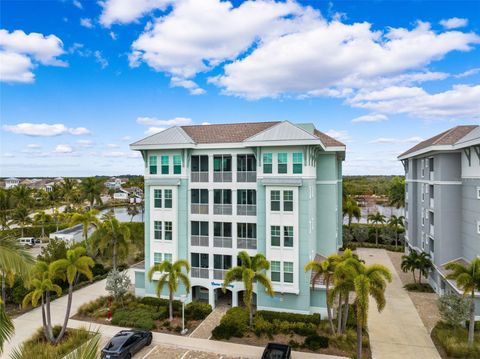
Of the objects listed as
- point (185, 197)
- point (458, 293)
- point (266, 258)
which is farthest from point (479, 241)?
point (185, 197)

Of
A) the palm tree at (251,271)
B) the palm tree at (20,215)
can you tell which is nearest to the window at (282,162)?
the palm tree at (251,271)

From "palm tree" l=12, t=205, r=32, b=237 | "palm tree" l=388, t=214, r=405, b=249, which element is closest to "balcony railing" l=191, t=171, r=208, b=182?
"palm tree" l=388, t=214, r=405, b=249

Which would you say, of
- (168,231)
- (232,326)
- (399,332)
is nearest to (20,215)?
(168,231)

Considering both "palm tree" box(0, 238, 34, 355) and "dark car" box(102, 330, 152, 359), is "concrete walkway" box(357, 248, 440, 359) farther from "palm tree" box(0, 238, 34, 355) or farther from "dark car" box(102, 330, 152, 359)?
"palm tree" box(0, 238, 34, 355)

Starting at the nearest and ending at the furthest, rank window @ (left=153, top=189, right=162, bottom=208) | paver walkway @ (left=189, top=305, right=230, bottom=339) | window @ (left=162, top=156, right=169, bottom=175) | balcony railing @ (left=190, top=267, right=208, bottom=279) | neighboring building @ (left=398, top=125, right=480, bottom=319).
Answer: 1. paver walkway @ (left=189, top=305, right=230, bottom=339)
2. neighboring building @ (left=398, top=125, right=480, bottom=319)
3. balcony railing @ (left=190, top=267, right=208, bottom=279)
4. window @ (left=162, top=156, right=169, bottom=175)
5. window @ (left=153, top=189, right=162, bottom=208)

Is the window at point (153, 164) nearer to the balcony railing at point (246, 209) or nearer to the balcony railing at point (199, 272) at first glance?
the balcony railing at point (246, 209)

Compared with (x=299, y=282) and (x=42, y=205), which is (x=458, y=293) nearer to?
(x=299, y=282)
